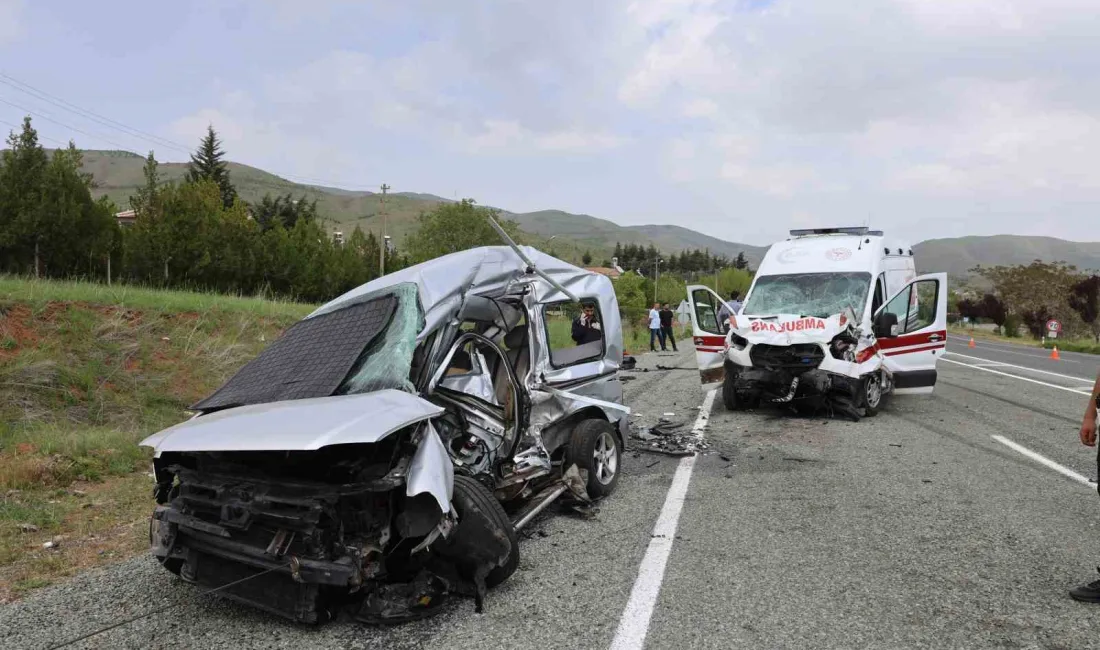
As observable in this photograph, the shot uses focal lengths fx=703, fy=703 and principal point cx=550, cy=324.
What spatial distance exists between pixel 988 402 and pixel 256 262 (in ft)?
78.9

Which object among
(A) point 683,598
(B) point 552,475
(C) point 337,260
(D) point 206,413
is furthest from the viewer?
(C) point 337,260

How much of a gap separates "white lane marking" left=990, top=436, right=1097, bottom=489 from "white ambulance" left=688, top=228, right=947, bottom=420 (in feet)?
6.25

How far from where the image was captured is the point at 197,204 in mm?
25266

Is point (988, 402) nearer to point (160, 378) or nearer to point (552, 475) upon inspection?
point (552, 475)

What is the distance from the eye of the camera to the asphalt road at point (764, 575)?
3436 millimetres

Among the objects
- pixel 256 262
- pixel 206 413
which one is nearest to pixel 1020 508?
pixel 206 413

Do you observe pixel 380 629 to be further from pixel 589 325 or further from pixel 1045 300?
pixel 1045 300

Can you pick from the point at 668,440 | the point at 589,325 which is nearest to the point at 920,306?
the point at 668,440

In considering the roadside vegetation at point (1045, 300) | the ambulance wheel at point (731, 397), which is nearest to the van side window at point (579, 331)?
the ambulance wheel at point (731, 397)

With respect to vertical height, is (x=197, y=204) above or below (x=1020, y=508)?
above

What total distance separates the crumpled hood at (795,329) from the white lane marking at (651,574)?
137 inches

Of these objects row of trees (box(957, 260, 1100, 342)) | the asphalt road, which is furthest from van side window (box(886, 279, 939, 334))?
row of trees (box(957, 260, 1100, 342))

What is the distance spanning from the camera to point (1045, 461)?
7172 mm

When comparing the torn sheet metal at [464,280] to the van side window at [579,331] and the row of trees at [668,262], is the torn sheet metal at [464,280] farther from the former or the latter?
the row of trees at [668,262]
